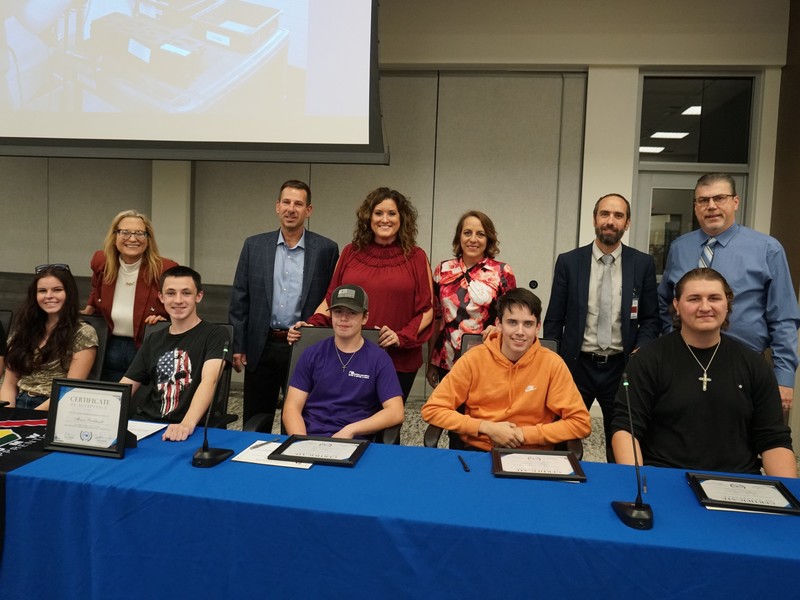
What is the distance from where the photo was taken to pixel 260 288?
279 centimetres

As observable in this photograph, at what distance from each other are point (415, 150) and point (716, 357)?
3.25 m

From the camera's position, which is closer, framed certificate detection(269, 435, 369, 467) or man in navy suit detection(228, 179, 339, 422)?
framed certificate detection(269, 435, 369, 467)

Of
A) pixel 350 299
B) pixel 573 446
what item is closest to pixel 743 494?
pixel 573 446

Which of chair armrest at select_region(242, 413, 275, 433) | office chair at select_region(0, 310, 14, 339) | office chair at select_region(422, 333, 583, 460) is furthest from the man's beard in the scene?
office chair at select_region(0, 310, 14, 339)

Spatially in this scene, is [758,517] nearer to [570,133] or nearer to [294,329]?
[294,329]

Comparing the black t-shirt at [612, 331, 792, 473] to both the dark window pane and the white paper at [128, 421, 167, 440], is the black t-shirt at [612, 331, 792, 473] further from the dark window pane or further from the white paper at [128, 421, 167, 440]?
the dark window pane

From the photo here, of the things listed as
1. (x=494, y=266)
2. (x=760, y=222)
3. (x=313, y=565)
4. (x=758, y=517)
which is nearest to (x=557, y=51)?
(x=760, y=222)

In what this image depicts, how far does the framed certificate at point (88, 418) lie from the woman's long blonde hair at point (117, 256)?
1307 millimetres

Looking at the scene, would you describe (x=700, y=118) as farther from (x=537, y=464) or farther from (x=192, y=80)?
(x=537, y=464)

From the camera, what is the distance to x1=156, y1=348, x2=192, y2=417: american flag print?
7.16ft

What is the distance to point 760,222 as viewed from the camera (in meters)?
4.21

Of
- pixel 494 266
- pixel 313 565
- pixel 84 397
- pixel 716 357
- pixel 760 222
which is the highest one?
pixel 760 222

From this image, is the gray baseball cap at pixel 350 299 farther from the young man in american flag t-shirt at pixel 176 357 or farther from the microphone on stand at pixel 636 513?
the microphone on stand at pixel 636 513

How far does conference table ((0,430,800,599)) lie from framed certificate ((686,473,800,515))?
A: 1.0 inches
